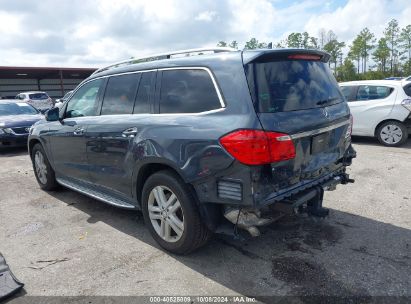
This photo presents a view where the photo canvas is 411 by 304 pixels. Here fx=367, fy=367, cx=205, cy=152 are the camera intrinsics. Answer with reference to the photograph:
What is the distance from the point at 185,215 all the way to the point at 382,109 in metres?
7.20

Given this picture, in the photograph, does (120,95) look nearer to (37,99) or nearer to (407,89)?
(407,89)

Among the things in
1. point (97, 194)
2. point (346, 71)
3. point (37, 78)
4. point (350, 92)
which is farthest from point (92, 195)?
point (346, 71)

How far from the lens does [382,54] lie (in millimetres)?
51219

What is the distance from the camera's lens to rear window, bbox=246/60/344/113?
2.99 m

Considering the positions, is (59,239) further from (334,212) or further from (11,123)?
(11,123)

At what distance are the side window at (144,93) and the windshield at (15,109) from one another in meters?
8.66

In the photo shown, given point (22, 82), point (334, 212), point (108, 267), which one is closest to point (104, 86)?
point (108, 267)

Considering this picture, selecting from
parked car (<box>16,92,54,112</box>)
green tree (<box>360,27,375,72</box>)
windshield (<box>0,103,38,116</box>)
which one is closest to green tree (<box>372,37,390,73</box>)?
green tree (<box>360,27,375,72</box>)

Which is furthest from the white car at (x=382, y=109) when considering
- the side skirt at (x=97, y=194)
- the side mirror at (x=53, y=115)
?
the side mirror at (x=53, y=115)

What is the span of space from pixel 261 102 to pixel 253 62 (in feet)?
1.17

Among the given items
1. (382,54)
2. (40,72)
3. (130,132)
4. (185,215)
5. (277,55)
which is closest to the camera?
(277,55)

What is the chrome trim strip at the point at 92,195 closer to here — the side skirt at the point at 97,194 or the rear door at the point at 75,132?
the side skirt at the point at 97,194

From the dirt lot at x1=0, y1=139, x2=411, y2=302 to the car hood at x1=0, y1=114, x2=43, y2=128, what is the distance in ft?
17.4

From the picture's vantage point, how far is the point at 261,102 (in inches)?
116
